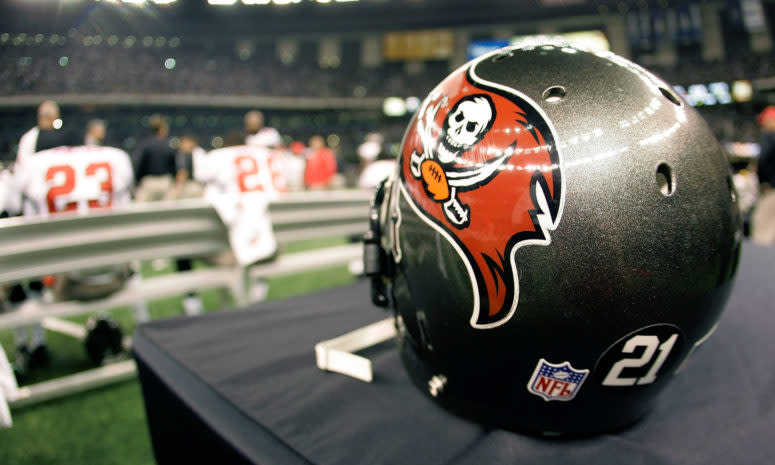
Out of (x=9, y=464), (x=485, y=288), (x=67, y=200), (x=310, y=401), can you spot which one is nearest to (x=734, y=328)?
(x=485, y=288)

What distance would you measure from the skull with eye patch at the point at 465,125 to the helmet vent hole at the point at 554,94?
8cm

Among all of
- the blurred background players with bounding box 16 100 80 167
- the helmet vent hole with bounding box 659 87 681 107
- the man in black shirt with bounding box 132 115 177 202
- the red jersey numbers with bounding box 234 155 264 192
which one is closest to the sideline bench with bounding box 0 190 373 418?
the red jersey numbers with bounding box 234 155 264 192

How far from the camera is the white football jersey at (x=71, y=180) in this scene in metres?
2.44

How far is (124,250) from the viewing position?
206 centimetres

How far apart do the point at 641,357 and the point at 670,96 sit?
1.42 feet

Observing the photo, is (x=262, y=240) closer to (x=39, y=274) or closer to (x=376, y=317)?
(x=39, y=274)

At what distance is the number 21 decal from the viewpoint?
0.66m

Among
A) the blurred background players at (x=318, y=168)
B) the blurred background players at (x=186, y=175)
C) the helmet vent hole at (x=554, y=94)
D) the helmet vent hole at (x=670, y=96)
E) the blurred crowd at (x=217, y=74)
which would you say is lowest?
the blurred background players at (x=318, y=168)

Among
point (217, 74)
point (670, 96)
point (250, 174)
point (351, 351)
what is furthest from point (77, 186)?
point (217, 74)

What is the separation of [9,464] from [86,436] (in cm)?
23

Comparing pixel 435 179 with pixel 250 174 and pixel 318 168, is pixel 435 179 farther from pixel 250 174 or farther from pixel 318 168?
pixel 318 168

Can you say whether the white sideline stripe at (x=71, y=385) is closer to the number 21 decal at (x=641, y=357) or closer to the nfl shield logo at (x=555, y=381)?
the nfl shield logo at (x=555, y=381)

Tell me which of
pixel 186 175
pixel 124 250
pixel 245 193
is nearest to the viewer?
pixel 124 250

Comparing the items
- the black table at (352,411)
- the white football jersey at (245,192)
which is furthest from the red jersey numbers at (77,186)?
the black table at (352,411)
